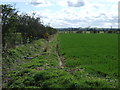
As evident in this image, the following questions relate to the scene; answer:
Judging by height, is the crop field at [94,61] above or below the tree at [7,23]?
below

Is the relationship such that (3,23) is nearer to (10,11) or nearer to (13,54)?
(10,11)

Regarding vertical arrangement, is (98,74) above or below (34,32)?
below

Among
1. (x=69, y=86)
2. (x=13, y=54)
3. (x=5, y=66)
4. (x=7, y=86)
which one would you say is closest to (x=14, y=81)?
(x=7, y=86)

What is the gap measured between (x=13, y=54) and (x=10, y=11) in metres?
4.48

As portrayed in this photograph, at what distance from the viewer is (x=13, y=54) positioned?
1712cm

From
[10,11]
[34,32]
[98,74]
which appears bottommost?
[98,74]

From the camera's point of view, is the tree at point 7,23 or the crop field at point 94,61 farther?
the tree at point 7,23

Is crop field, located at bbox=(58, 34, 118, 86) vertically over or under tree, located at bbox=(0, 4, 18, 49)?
under

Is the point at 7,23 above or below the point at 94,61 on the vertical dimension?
above

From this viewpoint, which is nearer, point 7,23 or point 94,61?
point 94,61

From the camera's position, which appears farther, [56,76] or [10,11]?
[10,11]

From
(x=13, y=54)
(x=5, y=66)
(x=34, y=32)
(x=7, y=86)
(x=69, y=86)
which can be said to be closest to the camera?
(x=69, y=86)

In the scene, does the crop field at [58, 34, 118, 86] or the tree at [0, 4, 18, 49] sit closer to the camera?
the crop field at [58, 34, 118, 86]

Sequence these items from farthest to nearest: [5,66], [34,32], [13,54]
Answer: [34,32] → [13,54] → [5,66]
